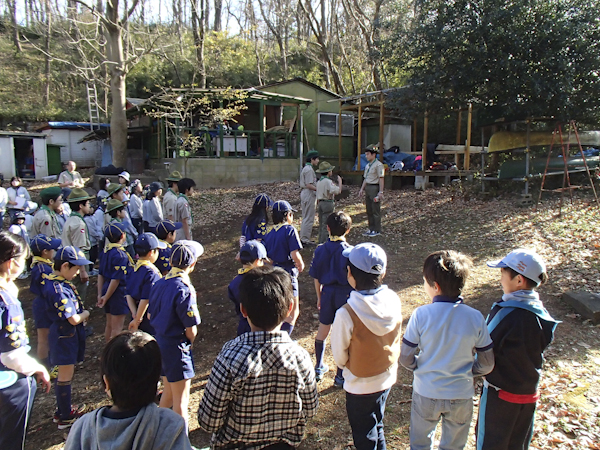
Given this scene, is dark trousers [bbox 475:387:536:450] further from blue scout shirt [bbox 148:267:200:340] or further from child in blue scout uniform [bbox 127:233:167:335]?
child in blue scout uniform [bbox 127:233:167:335]

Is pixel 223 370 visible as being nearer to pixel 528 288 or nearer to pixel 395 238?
pixel 528 288

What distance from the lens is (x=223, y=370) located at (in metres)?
1.95

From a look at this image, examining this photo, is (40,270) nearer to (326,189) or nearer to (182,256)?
(182,256)

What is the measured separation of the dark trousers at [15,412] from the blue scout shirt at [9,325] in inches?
Answer: 7.6

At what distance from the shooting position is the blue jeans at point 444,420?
244 centimetres

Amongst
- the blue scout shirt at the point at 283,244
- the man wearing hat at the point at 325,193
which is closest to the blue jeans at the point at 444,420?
the blue scout shirt at the point at 283,244

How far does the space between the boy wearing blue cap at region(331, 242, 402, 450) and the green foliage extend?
8718 millimetres

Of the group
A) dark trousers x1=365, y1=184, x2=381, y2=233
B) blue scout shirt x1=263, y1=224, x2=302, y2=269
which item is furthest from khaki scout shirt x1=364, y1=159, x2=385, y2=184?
blue scout shirt x1=263, y1=224, x2=302, y2=269

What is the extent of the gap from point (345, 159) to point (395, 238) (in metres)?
11.7

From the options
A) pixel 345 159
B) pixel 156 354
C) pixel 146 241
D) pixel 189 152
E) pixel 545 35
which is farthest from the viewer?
pixel 345 159

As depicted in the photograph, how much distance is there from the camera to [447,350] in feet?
7.86

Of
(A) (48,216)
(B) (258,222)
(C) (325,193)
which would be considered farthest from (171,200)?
(C) (325,193)

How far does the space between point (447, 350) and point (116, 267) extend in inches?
146

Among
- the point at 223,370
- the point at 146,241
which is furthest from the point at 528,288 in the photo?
the point at 146,241
